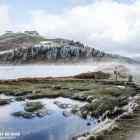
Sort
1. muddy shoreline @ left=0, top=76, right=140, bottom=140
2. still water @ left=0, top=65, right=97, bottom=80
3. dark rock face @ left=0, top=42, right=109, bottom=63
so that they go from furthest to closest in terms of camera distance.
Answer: dark rock face @ left=0, top=42, right=109, bottom=63 < still water @ left=0, top=65, right=97, bottom=80 < muddy shoreline @ left=0, top=76, right=140, bottom=140

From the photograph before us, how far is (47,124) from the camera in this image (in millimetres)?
16906

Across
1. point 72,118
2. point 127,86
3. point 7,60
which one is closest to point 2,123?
point 72,118

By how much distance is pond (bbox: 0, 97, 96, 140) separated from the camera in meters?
15.9

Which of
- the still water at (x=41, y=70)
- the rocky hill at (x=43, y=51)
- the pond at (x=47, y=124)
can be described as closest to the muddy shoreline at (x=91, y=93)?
the still water at (x=41, y=70)

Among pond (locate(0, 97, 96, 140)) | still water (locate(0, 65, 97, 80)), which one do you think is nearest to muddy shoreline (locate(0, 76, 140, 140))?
still water (locate(0, 65, 97, 80))

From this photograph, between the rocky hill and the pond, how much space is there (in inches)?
149

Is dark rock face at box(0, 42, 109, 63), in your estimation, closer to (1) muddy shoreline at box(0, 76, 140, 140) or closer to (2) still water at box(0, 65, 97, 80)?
(2) still water at box(0, 65, 97, 80)

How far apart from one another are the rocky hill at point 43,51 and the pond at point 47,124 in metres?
3.79

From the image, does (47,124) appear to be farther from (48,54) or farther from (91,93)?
(48,54)

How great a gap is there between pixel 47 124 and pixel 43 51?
610 centimetres

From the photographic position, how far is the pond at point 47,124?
15.9m

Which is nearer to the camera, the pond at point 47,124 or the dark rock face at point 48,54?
the pond at point 47,124

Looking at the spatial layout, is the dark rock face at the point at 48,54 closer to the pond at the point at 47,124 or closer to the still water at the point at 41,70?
the still water at the point at 41,70

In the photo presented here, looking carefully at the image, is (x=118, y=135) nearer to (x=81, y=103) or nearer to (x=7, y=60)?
(x=81, y=103)
